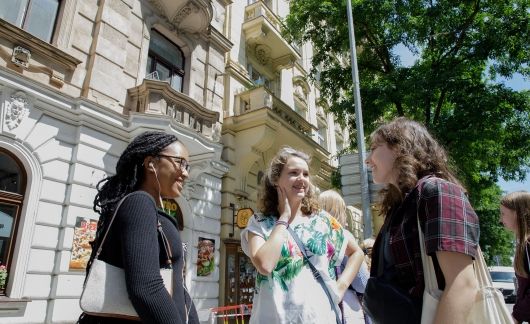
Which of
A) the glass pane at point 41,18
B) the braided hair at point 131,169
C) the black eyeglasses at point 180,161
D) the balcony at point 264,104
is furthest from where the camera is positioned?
the balcony at point 264,104

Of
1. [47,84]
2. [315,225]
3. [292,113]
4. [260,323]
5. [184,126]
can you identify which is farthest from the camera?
[292,113]

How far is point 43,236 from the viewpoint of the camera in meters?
6.21

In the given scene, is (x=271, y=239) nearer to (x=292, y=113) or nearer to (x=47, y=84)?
(x=47, y=84)

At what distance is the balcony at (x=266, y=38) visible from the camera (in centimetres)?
1329

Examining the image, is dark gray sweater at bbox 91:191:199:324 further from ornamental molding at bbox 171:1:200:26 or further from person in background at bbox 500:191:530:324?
ornamental molding at bbox 171:1:200:26

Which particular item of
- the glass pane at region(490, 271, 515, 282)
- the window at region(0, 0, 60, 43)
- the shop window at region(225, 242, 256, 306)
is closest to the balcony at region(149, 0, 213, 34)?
the window at region(0, 0, 60, 43)

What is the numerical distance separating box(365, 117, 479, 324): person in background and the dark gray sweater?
0.89 metres

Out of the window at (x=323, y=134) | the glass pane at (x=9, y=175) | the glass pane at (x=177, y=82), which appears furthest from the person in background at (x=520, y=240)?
the window at (x=323, y=134)

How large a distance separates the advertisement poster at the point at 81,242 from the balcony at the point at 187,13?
5.93 meters

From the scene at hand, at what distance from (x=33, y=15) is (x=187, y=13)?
13.1ft

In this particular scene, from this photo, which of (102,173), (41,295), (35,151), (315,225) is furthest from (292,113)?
(315,225)

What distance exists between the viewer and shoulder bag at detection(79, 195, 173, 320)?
153cm

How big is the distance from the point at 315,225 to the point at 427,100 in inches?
370

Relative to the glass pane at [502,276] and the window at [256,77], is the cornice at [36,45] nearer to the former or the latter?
the window at [256,77]
